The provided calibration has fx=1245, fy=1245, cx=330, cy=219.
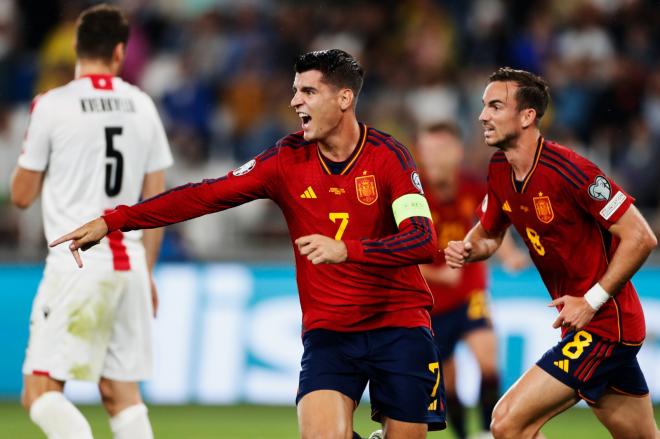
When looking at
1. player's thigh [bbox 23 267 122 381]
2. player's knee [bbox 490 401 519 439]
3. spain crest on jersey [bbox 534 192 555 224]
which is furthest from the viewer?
player's thigh [bbox 23 267 122 381]

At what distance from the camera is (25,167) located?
6.69 m

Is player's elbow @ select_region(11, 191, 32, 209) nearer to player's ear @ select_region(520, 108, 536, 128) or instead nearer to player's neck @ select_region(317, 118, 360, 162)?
player's neck @ select_region(317, 118, 360, 162)

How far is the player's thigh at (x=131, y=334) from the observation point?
22.3ft

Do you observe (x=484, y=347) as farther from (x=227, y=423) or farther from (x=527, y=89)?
(x=527, y=89)

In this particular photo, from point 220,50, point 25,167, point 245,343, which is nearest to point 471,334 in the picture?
point 245,343

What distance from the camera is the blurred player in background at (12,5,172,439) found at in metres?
6.62

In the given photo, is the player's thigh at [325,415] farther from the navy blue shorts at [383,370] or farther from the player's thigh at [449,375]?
the player's thigh at [449,375]

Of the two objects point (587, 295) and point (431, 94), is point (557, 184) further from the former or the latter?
point (431, 94)

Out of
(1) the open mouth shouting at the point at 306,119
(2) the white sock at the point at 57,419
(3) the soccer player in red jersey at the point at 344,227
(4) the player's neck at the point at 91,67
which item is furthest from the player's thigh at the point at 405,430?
(4) the player's neck at the point at 91,67

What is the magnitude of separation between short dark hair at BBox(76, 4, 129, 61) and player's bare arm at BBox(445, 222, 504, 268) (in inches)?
85.6

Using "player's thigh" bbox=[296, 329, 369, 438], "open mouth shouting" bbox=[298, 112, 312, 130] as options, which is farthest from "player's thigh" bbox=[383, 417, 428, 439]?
"open mouth shouting" bbox=[298, 112, 312, 130]

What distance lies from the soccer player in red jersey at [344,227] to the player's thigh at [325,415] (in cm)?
1

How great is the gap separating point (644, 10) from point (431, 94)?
9.38ft

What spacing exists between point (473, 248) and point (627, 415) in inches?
46.1
